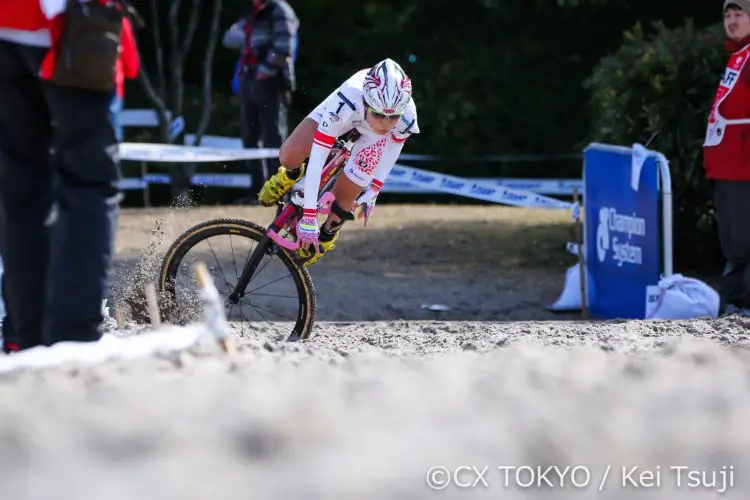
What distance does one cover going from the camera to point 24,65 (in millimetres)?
4664

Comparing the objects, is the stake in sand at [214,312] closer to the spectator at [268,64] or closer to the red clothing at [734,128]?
the red clothing at [734,128]

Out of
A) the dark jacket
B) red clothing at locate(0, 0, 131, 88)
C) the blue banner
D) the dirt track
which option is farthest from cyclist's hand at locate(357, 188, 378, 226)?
the dark jacket

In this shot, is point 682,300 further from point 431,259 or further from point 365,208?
point 431,259

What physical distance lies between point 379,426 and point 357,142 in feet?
11.3

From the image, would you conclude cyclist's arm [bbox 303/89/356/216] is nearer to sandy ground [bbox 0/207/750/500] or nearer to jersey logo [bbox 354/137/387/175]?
jersey logo [bbox 354/137/387/175]

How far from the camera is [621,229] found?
9.19 m

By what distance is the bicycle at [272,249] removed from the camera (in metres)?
6.88

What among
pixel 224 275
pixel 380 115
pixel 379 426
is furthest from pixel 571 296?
pixel 379 426

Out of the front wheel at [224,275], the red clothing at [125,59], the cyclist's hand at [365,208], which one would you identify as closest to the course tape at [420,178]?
the front wheel at [224,275]

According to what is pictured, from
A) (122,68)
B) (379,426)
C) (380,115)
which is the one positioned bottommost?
(379,426)

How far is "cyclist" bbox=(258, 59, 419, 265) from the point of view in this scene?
651 centimetres

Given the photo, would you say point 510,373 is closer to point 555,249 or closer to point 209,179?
point 555,249

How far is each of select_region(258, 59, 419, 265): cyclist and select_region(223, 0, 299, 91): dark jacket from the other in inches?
220

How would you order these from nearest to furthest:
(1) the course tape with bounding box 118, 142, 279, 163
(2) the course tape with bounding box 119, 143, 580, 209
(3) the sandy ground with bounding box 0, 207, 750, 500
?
(3) the sandy ground with bounding box 0, 207, 750, 500, (2) the course tape with bounding box 119, 143, 580, 209, (1) the course tape with bounding box 118, 142, 279, 163
